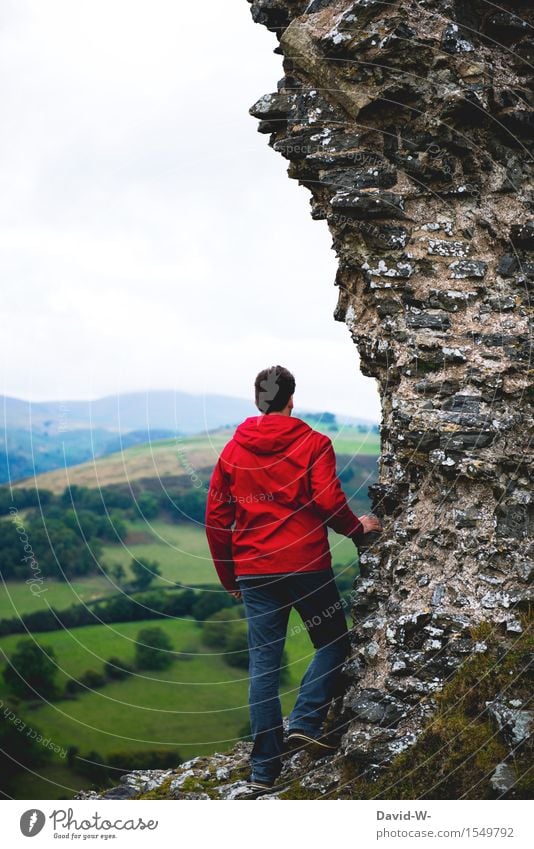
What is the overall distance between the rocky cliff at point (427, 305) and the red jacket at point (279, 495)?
2.49ft

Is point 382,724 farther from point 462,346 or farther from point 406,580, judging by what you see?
point 462,346

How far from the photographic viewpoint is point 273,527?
21.5 ft

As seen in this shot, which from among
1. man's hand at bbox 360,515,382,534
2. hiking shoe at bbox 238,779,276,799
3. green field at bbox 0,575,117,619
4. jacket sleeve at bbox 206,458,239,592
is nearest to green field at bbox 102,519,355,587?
green field at bbox 0,575,117,619

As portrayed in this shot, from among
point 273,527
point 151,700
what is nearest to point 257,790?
point 273,527

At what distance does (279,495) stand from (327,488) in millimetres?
388

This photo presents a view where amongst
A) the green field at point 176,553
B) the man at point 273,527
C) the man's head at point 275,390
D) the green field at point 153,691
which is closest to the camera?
the man at point 273,527

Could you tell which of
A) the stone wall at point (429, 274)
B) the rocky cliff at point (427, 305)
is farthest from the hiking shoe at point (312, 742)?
the stone wall at point (429, 274)

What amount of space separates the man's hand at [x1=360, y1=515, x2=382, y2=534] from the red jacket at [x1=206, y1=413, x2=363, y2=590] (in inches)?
19.1

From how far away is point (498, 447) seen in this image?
22.3ft

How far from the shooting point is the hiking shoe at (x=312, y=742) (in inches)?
273

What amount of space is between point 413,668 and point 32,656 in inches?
707

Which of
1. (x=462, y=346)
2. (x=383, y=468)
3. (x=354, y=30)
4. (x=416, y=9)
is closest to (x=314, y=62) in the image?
(x=354, y=30)

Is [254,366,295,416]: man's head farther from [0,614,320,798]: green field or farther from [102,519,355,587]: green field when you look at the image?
[102,519,355,587]: green field

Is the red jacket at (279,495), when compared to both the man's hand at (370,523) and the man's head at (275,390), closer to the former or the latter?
the man's head at (275,390)
